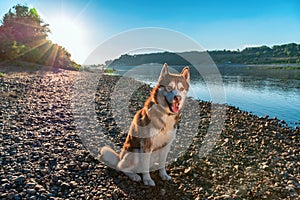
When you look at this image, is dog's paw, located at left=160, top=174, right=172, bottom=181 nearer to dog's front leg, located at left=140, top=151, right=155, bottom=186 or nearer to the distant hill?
dog's front leg, located at left=140, top=151, right=155, bottom=186

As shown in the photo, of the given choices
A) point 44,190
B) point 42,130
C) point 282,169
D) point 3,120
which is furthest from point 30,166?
point 282,169

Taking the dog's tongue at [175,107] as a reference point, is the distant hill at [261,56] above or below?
above

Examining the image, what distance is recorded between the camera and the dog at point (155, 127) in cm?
497

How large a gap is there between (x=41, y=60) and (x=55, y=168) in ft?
106

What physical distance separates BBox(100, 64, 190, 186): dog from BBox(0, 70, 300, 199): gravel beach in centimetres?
41

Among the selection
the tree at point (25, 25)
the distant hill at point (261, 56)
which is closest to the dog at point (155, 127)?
the tree at point (25, 25)

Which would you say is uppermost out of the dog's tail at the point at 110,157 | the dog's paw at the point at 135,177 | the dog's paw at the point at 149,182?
the dog's tail at the point at 110,157

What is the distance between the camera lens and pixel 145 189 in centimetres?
526

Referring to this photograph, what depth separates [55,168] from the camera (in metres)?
5.57

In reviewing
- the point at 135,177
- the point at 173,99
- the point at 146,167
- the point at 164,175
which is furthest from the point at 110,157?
the point at 173,99

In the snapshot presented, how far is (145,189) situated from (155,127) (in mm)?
1474

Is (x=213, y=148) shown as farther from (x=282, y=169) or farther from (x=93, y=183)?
(x=93, y=183)

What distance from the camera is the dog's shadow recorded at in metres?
5.07

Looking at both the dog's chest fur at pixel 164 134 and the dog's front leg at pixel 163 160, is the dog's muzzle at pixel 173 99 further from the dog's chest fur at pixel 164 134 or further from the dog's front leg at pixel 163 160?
the dog's front leg at pixel 163 160
